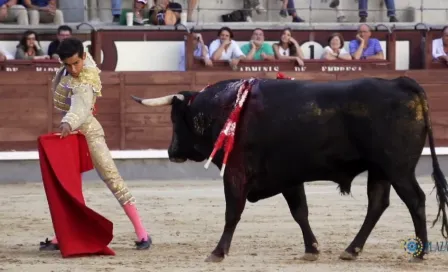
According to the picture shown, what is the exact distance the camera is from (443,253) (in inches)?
266

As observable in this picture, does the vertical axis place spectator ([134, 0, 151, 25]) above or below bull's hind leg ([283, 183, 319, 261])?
above

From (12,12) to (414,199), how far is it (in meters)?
7.58

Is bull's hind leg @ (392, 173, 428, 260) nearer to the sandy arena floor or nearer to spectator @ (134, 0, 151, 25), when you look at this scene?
the sandy arena floor

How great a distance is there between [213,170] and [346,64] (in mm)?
1838

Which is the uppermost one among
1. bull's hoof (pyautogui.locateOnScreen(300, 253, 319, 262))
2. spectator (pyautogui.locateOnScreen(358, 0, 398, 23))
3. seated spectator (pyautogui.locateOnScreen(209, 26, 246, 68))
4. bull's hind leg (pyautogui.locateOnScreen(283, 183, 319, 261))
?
spectator (pyautogui.locateOnScreen(358, 0, 398, 23))

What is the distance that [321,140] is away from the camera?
21.3 feet

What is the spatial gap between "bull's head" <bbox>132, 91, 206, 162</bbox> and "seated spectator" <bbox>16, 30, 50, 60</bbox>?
567 centimetres

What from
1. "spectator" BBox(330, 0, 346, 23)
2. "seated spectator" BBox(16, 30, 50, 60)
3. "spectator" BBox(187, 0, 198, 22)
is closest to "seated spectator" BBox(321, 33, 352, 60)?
"spectator" BBox(330, 0, 346, 23)

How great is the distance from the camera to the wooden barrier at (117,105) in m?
12.6

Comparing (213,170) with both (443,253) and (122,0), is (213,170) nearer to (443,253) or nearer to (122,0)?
(122,0)

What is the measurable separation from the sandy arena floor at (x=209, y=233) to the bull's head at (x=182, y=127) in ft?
1.81

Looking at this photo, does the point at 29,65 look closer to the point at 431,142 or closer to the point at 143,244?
the point at 143,244

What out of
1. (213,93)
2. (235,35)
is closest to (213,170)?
(235,35)

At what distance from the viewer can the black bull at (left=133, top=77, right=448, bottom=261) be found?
6.39 metres
